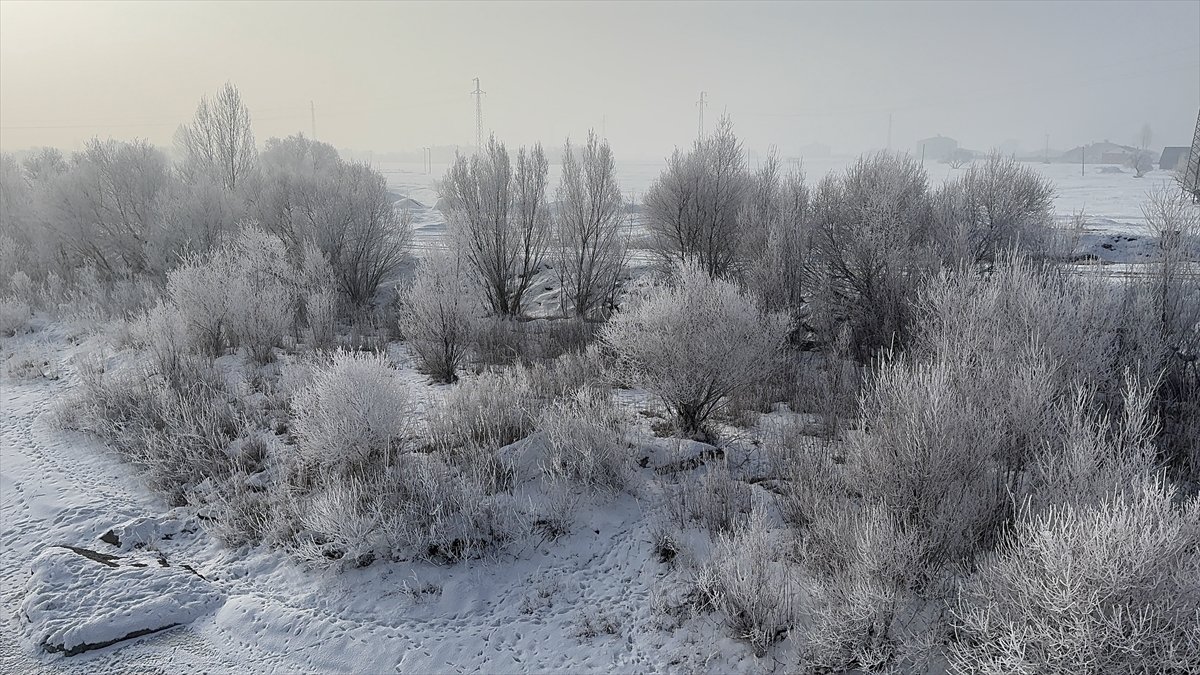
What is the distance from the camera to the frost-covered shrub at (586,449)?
6.09 meters

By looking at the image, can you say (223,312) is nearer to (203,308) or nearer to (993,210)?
(203,308)

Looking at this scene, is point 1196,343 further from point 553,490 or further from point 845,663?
point 553,490

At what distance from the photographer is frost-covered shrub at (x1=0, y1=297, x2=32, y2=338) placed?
14.6m

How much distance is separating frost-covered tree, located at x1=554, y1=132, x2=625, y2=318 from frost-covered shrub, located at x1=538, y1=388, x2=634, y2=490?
9141mm

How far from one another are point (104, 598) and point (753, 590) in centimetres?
556

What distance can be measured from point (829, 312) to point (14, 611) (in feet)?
38.1

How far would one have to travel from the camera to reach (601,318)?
14750mm

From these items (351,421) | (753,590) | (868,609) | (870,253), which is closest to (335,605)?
(351,421)

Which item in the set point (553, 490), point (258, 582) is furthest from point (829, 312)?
point (258, 582)

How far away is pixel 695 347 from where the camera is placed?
6.86m

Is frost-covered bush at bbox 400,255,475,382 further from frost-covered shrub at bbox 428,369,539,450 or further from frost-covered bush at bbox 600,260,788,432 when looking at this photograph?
frost-covered bush at bbox 600,260,788,432

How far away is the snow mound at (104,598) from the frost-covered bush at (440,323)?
15.7 feet

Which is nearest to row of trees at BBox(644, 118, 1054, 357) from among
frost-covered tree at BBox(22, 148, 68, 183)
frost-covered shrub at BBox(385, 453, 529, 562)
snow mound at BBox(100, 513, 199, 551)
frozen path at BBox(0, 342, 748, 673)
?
frozen path at BBox(0, 342, 748, 673)

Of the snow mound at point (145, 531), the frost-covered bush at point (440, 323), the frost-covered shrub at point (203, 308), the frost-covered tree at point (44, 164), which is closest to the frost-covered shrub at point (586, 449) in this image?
the frost-covered bush at point (440, 323)
